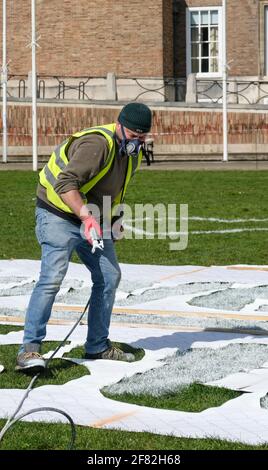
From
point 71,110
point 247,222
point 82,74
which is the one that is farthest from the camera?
point 82,74

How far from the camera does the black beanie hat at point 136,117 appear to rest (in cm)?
855

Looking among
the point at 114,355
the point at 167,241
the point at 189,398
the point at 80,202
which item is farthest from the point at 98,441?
the point at 167,241

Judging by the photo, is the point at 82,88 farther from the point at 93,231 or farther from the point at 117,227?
the point at 93,231

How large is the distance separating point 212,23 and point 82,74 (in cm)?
632

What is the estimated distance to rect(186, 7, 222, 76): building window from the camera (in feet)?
169

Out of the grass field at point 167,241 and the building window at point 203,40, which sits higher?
the building window at point 203,40

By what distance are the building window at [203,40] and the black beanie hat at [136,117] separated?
43242 millimetres

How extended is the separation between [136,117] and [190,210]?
13278 millimetres

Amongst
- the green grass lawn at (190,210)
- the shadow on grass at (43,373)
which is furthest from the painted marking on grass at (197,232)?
the shadow on grass at (43,373)

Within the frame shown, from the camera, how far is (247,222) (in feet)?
65.1

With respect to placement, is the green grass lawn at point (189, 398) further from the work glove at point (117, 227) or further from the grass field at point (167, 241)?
the work glove at point (117, 227)

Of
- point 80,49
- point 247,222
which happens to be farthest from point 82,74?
point 247,222

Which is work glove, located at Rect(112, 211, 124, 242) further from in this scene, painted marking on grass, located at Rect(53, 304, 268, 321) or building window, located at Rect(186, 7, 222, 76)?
building window, located at Rect(186, 7, 222, 76)

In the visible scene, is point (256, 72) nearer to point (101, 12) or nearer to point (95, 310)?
point (101, 12)
